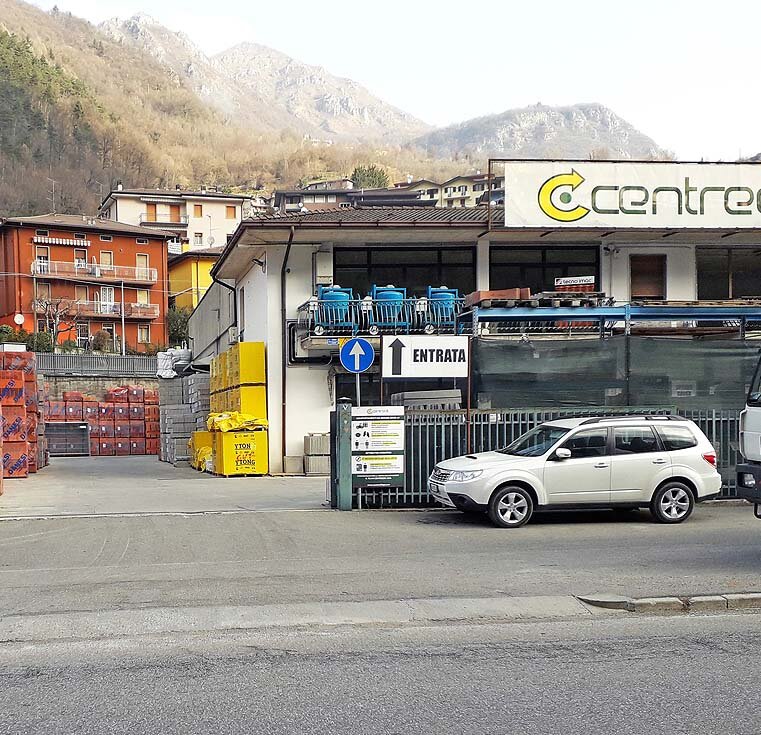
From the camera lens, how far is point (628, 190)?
26562mm

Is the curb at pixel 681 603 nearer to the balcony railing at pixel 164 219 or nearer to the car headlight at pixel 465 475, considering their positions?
the car headlight at pixel 465 475

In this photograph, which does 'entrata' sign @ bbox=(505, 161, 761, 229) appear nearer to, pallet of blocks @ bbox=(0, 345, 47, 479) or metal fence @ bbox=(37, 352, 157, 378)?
pallet of blocks @ bbox=(0, 345, 47, 479)

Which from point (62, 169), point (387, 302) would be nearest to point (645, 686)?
point (387, 302)

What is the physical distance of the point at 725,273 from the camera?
29281mm

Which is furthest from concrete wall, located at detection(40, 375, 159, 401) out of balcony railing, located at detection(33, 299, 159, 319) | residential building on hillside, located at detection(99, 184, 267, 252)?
residential building on hillside, located at detection(99, 184, 267, 252)

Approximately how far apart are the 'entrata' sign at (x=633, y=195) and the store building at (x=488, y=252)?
0.10 ft

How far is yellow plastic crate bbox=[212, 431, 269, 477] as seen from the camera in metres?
26.1

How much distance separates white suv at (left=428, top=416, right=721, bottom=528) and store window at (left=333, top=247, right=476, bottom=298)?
1394 centimetres

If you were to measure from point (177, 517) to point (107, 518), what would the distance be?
113 centimetres

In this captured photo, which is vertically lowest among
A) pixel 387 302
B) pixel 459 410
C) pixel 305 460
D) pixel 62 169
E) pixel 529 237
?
pixel 305 460

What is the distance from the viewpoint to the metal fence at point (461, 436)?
16.4 meters

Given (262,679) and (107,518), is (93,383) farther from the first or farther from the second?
(262,679)

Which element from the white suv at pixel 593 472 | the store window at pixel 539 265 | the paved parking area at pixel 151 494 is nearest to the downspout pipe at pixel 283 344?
the paved parking area at pixel 151 494

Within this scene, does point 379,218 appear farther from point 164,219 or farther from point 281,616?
point 164,219
